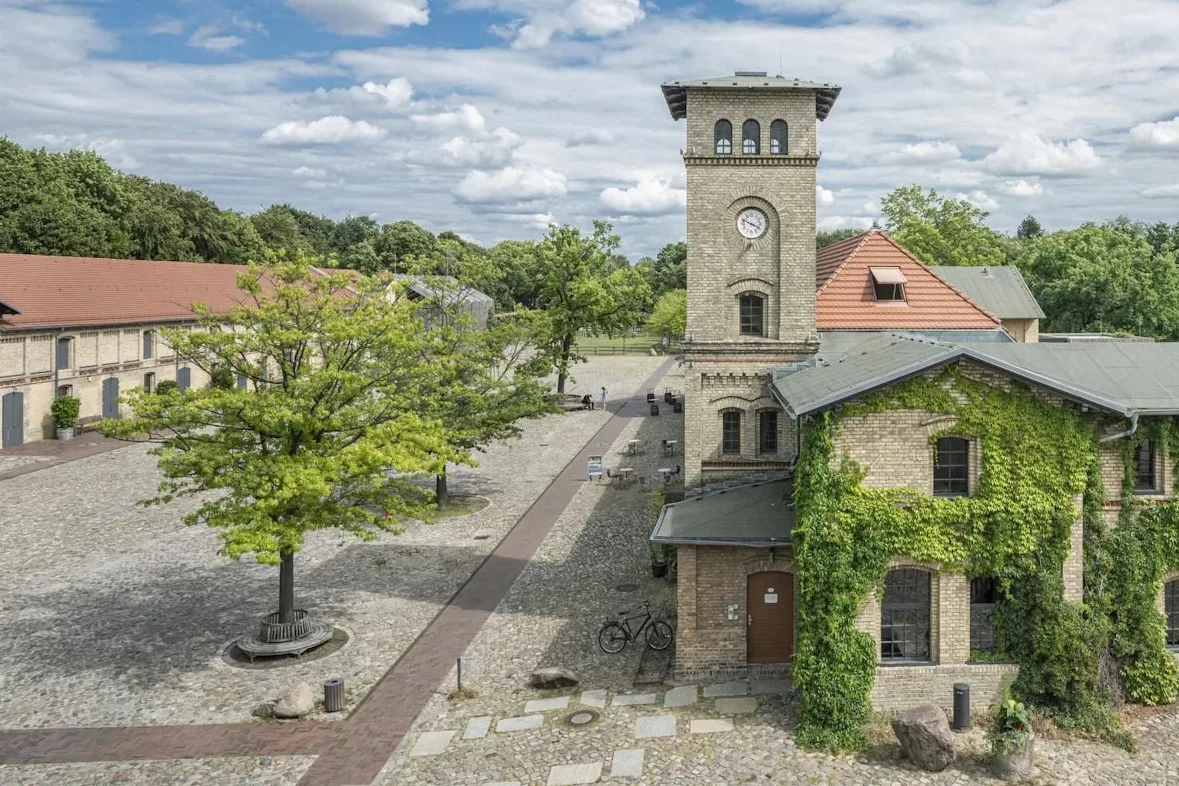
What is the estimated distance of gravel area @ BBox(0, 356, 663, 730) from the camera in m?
Result: 16.5

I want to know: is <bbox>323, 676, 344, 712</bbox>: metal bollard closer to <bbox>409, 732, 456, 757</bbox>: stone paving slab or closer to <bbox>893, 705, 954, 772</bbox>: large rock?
<bbox>409, 732, 456, 757</bbox>: stone paving slab

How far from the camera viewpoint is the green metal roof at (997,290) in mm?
38719

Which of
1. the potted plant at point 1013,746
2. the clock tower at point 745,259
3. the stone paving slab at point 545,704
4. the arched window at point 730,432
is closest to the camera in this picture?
the potted plant at point 1013,746

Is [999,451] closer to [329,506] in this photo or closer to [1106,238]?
[329,506]

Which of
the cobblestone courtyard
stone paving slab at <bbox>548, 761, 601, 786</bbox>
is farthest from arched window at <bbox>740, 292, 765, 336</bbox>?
stone paving slab at <bbox>548, 761, 601, 786</bbox>

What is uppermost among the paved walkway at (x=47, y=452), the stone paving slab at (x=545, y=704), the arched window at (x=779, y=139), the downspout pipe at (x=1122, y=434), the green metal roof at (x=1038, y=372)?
the arched window at (x=779, y=139)

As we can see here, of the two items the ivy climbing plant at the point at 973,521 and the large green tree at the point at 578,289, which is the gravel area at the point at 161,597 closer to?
the ivy climbing plant at the point at 973,521

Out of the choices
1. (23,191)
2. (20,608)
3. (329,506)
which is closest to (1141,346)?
(329,506)

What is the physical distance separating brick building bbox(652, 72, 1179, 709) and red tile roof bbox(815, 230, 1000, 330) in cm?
5

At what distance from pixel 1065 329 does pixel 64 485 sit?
2162 inches

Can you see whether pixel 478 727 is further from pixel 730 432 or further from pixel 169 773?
pixel 730 432

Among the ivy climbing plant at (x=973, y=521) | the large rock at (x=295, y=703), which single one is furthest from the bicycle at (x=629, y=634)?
the large rock at (x=295, y=703)

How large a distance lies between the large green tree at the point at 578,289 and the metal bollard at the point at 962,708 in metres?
35.3

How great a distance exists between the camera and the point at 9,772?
13711mm
